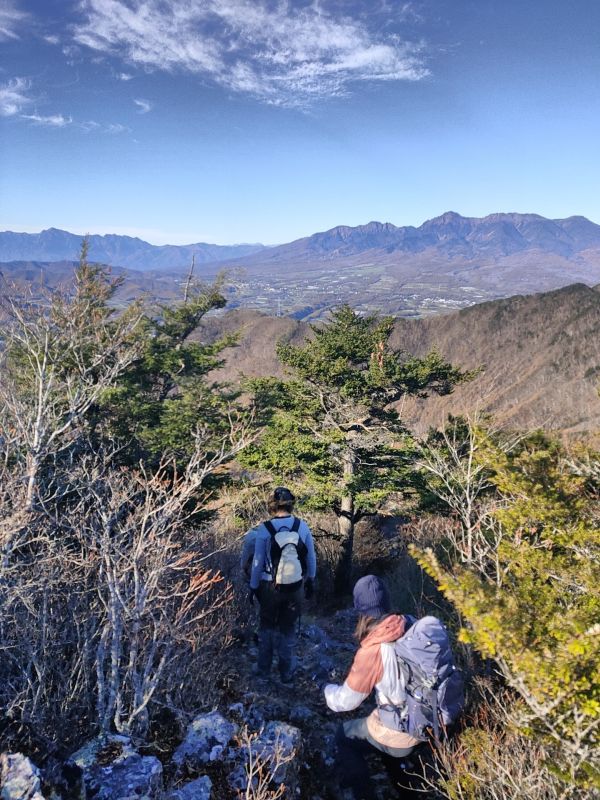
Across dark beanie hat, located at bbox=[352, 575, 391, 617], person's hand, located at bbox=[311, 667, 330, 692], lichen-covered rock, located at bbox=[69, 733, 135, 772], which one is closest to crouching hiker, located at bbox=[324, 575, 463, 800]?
dark beanie hat, located at bbox=[352, 575, 391, 617]

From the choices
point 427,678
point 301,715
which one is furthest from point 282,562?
point 427,678

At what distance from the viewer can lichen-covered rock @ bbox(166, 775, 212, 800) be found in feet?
9.33

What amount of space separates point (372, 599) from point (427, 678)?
0.51 meters

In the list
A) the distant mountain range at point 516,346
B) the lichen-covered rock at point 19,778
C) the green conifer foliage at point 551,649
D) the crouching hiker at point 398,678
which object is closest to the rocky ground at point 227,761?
the lichen-covered rock at point 19,778

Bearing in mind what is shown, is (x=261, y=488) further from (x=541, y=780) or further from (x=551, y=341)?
(x=551, y=341)

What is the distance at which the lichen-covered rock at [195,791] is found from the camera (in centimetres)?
284

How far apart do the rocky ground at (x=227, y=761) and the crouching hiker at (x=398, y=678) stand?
1.71ft

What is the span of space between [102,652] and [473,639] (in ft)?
8.06

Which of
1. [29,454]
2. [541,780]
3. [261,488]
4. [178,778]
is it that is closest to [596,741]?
[541,780]

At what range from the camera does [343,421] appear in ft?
39.9

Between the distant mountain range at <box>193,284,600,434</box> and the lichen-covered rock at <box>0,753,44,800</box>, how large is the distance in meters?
64.4

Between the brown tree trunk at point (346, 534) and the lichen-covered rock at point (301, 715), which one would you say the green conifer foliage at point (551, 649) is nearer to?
the lichen-covered rock at point (301, 715)

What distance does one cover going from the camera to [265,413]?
12.7 meters

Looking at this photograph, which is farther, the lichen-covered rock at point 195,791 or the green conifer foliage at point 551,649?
the lichen-covered rock at point 195,791
